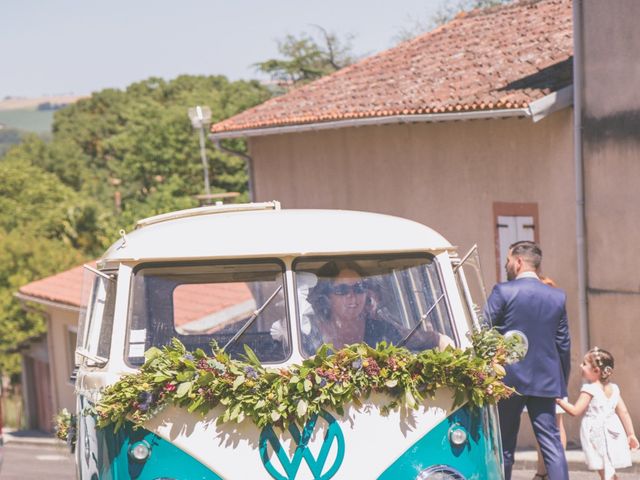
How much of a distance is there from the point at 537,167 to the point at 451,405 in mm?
8069

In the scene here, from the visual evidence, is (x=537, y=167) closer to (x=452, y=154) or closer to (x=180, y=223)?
(x=452, y=154)

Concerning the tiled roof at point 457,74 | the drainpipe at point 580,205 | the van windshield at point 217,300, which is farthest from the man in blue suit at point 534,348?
the tiled roof at point 457,74

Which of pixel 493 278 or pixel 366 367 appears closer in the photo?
pixel 366 367

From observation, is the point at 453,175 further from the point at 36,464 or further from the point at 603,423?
the point at 36,464

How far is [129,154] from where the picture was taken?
153 feet

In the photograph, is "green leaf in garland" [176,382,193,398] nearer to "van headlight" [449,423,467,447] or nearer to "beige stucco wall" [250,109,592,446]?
"van headlight" [449,423,467,447]

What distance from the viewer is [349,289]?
678 cm

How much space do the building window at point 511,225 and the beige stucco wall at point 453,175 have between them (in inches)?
3.7

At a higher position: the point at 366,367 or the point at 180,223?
the point at 180,223

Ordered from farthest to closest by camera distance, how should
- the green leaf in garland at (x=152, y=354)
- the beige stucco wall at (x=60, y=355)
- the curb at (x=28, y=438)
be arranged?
the beige stucco wall at (x=60, y=355)
the curb at (x=28, y=438)
the green leaf in garland at (x=152, y=354)

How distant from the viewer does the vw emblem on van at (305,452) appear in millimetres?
6176

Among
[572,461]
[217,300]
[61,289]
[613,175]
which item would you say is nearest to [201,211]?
[217,300]

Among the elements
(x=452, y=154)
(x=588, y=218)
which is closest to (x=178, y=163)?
(x=452, y=154)

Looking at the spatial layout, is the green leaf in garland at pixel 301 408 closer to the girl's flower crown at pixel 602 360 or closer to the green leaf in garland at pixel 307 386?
the green leaf in garland at pixel 307 386
